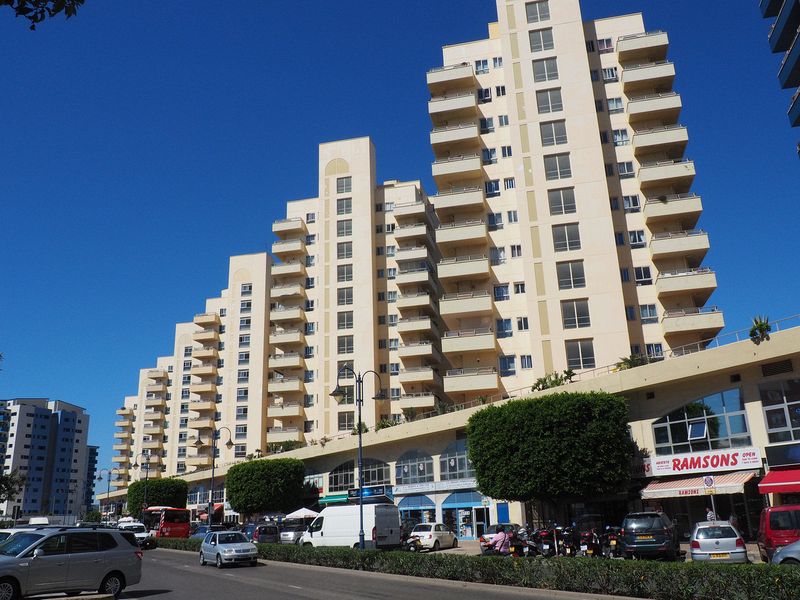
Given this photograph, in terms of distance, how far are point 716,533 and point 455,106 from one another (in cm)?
4564

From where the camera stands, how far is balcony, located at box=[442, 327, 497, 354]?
170 feet

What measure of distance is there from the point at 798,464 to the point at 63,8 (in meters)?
33.2

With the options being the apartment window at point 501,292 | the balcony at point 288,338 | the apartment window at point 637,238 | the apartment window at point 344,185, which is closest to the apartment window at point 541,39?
the apartment window at point 637,238

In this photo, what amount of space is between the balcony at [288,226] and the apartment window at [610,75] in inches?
1500

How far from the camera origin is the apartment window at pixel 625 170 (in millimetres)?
52344

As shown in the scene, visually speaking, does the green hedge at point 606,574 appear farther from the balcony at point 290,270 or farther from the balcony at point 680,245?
the balcony at point 290,270

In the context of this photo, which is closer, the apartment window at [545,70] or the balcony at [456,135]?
the apartment window at [545,70]

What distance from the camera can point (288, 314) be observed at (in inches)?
2943

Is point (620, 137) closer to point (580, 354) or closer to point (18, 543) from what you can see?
point (580, 354)

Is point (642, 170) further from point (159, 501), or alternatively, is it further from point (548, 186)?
point (159, 501)

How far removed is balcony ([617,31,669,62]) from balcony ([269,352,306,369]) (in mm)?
45021

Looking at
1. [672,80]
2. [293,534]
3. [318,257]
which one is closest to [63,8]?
[293,534]

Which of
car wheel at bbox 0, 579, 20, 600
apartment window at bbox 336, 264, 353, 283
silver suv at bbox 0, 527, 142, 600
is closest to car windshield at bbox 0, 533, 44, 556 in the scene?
silver suv at bbox 0, 527, 142, 600

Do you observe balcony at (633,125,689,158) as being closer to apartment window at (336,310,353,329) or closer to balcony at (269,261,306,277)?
apartment window at (336,310,353,329)
